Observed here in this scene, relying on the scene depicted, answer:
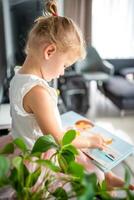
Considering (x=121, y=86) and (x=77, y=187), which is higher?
(x=77, y=187)

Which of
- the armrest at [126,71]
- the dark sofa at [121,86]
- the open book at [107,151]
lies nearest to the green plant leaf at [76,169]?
the open book at [107,151]

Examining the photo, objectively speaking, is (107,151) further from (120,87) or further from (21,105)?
(120,87)

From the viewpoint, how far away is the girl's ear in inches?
33.6

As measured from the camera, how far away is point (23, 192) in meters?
0.55

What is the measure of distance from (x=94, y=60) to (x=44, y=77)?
2496mm

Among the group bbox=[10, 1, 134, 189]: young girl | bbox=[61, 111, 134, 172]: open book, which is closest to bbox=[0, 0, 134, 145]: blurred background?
bbox=[61, 111, 134, 172]: open book

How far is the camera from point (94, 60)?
3355 millimetres

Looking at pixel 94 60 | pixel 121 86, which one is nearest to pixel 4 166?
pixel 121 86

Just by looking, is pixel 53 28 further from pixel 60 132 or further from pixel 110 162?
pixel 110 162

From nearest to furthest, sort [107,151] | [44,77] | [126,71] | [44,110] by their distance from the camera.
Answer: [44,110] < [44,77] < [107,151] < [126,71]

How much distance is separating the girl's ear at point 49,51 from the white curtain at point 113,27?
2.89 m

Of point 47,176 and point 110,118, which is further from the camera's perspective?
point 110,118

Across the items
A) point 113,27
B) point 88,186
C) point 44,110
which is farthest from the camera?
point 113,27

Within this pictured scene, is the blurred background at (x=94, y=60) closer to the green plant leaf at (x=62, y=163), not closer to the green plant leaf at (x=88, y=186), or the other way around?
the green plant leaf at (x=62, y=163)
